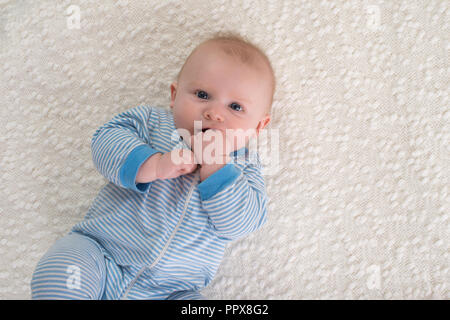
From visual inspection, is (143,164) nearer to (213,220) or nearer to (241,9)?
(213,220)

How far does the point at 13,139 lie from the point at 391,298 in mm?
1050

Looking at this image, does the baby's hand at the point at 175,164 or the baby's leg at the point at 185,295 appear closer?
the baby's hand at the point at 175,164

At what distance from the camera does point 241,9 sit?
116 cm

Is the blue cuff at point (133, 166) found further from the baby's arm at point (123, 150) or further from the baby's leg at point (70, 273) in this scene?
the baby's leg at point (70, 273)

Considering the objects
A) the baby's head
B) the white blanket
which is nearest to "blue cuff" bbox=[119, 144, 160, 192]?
the baby's head

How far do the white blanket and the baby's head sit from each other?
21 centimetres

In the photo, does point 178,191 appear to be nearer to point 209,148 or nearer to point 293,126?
point 209,148

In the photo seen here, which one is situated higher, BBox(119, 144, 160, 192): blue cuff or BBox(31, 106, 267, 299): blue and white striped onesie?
BBox(119, 144, 160, 192): blue cuff

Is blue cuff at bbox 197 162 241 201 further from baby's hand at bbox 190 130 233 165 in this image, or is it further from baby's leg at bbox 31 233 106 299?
baby's leg at bbox 31 233 106 299

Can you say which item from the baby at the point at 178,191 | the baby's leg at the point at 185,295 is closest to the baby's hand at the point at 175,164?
the baby at the point at 178,191

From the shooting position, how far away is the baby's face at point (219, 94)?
89 cm

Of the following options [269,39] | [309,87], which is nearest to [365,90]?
[309,87]

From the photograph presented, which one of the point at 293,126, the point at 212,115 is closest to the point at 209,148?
the point at 212,115

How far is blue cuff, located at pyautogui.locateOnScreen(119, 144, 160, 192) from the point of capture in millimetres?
858
